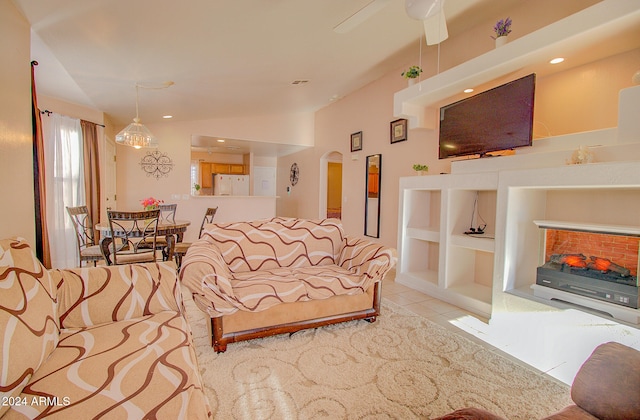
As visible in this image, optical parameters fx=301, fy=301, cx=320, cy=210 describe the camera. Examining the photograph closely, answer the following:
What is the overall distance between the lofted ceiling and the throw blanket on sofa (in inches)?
67.5

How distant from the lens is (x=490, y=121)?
2898 millimetres

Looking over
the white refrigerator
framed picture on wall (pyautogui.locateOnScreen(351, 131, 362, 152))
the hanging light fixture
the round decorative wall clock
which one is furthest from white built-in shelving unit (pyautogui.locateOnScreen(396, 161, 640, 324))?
the white refrigerator

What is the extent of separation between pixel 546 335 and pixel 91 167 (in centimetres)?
584

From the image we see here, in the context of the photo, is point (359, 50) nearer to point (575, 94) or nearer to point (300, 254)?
point (575, 94)

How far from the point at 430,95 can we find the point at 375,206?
6.73ft

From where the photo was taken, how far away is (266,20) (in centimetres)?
259

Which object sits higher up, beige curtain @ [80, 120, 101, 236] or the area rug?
beige curtain @ [80, 120, 101, 236]

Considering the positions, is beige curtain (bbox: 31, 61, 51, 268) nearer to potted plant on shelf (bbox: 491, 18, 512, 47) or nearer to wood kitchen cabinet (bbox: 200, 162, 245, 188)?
potted plant on shelf (bbox: 491, 18, 512, 47)

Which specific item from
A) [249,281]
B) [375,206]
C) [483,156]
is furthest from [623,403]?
[375,206]

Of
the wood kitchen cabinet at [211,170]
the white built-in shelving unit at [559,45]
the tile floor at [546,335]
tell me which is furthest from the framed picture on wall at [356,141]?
the wood kitchen cabinet at [211,170]

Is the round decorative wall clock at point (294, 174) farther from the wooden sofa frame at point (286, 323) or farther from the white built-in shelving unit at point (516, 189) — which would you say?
the wooden sofa frame at point (286, 323)

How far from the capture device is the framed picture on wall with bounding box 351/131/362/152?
17.6 ft

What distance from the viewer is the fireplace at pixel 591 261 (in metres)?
1.98

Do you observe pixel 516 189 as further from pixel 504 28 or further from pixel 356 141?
pixel 356 141
